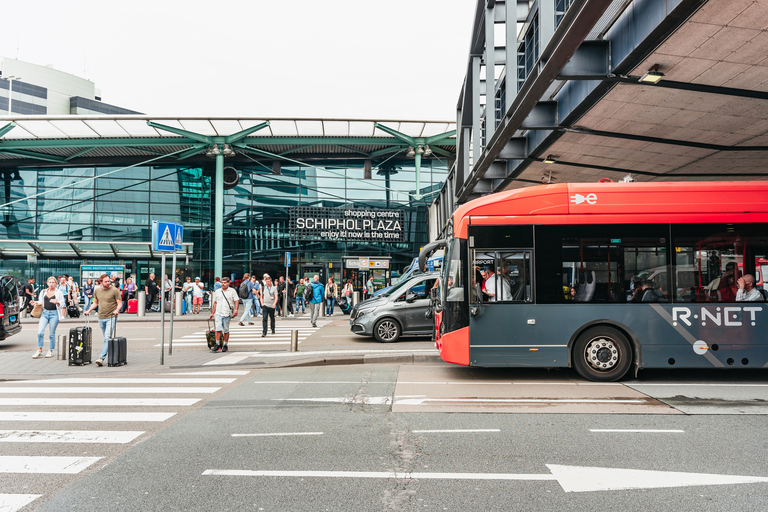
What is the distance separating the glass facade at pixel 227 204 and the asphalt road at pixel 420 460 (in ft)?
92.0

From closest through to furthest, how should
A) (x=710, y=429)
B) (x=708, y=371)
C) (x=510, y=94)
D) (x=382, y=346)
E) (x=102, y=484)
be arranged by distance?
(x=102, y=484)
(x=710, y=429)
(x=708, y=371)
(x=510, y=94)
(x=382, y=346)

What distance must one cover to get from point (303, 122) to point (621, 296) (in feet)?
78.6

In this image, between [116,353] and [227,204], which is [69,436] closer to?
[116,353]

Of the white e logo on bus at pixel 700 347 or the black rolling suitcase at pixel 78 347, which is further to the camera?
the black rolling suitcase at pixel 78 347

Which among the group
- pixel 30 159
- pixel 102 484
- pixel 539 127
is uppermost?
pixel 30 159

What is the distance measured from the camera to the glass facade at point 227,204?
113ft

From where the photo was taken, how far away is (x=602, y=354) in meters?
8.94

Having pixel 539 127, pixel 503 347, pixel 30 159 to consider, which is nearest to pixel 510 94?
pixel 539 127

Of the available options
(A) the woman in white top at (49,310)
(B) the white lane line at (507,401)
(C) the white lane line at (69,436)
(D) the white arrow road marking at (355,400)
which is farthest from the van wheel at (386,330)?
(C) the white lane line at (69,436)

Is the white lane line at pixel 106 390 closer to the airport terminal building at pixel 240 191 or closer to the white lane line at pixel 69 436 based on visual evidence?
the white lane line at pixel 69 436

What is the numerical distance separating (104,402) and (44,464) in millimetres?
2901

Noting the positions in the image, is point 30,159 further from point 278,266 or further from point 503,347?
point 503,347

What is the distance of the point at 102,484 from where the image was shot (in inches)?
178

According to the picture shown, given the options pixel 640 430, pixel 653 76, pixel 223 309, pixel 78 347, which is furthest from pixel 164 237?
pixel 653 76
